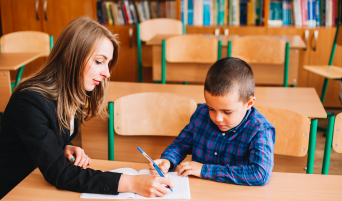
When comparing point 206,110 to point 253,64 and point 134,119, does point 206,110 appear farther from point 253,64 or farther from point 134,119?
point 253,64

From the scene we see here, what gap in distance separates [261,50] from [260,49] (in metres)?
0.01

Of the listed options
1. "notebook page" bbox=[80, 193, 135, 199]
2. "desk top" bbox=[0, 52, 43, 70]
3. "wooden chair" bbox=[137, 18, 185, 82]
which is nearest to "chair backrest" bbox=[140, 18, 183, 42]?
"wooden chair" bbox=[137, 18, 185, 82]

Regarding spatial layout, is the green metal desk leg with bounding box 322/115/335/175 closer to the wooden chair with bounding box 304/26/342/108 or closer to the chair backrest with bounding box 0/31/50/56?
the wooden chair with bounding box 304/26/342/108

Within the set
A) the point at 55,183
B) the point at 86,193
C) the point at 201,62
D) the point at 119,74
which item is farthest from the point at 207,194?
the point at 119,74

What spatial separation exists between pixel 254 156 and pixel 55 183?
0.66 meters

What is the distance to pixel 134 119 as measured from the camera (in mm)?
1674

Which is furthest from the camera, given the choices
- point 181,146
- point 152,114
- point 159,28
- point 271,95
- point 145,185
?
point 159,28

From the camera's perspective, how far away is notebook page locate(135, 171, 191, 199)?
1.04 meters

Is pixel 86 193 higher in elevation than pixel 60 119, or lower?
lower

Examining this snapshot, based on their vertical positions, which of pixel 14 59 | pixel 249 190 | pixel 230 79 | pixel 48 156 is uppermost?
pixel 230 79

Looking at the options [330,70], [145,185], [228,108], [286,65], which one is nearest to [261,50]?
[286,65]

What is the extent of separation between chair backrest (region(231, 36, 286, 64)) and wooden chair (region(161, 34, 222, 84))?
17cm

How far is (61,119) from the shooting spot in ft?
4.02

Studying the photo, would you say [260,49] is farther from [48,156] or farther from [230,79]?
[48,156]
